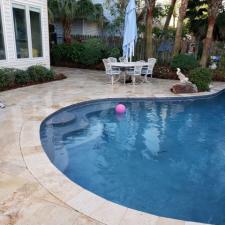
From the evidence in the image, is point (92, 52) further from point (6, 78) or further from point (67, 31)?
point (6, 78)

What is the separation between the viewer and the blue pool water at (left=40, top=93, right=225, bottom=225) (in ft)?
12.5

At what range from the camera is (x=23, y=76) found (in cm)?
993

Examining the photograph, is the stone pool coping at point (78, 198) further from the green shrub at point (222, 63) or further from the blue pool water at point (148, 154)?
the green shrub at point (222, 63)

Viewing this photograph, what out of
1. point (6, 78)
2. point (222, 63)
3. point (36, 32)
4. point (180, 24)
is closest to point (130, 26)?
point (180, 24)

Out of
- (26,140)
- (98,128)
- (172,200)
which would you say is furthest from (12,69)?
(172,200)

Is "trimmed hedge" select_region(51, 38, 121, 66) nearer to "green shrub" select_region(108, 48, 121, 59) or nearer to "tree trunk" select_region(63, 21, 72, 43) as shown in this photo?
"green shrub" select_region(108, 48, 121, 59)

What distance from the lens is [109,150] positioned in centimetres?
550

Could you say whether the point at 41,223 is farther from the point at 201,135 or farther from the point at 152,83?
the point at 152,83

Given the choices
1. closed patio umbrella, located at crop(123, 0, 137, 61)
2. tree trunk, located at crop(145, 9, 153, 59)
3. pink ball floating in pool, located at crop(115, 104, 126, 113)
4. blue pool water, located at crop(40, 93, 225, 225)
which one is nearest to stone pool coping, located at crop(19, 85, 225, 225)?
blue pool water, located at crop(40, 93, 225, 225)

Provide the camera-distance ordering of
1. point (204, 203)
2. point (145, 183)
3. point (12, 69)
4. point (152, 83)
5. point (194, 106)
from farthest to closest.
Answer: point (152, 83) < point (12, 69) < point (194, 106) < point (145, 183) < point (204, 203)

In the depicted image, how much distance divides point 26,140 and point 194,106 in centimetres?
599

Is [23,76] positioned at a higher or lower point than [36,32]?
lower

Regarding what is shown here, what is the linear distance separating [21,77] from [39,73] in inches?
36.0

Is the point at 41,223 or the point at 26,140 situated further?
the point at 26,140
